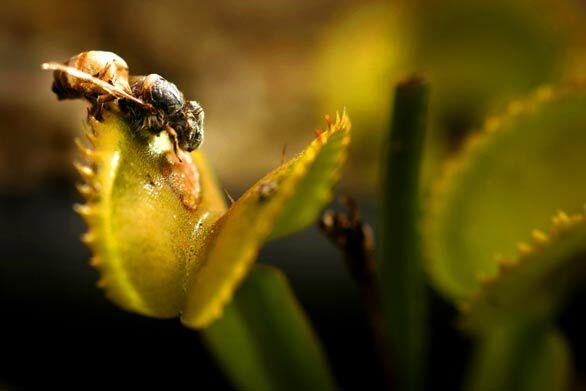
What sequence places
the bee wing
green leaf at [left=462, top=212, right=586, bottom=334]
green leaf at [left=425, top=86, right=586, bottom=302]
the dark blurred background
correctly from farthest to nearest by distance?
1. the dark blurred background
2. green leaf at [left=425, top=86, right=586, bottom=302]
3. green leaf at [left=462, top=212, right=586, bottom=334]
4. the bee wing

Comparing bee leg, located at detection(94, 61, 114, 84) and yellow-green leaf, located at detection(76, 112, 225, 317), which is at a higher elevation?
bee leg, located at detection(94, 61, 114, 84)

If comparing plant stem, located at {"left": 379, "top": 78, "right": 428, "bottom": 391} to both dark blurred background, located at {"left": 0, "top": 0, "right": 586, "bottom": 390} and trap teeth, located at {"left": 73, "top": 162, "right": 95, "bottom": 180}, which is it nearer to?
dark blurred background, located at {"left": 0, "top": 0, "right": 586, "bottom": 390}

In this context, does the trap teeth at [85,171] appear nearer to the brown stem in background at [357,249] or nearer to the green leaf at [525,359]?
the brown stem in background at [357,249]

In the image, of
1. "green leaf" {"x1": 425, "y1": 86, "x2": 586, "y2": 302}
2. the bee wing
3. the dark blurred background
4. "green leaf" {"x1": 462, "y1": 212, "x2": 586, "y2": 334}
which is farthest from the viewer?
the dark blurred background

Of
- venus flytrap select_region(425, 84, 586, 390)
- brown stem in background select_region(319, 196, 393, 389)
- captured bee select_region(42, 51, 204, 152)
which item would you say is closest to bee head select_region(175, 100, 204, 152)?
captured bee select_region(42, 51, 204, 152)

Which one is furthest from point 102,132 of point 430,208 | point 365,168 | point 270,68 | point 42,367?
point 270,68

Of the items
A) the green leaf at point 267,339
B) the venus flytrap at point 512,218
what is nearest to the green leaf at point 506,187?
the venus flytrap at point 512,218

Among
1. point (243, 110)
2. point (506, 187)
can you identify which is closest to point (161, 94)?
point (506, 187)

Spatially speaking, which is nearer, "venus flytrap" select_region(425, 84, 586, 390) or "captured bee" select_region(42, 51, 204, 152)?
"captured bee" select_region(42, 51, 204, 152)
